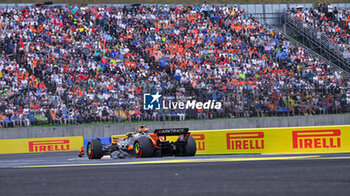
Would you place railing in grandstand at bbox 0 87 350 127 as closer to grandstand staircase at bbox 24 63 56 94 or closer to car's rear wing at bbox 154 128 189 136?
grandstand staircase at bbox 24 63 56 94

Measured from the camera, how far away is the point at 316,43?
112ft

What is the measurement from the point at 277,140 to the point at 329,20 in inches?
866

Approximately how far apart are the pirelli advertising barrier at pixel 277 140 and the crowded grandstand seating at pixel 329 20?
1883 centimetres

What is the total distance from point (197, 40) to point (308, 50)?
24.9 ft

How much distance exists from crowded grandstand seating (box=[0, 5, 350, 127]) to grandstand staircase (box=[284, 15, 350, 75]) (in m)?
2.05

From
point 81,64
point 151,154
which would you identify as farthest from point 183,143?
point 81,64

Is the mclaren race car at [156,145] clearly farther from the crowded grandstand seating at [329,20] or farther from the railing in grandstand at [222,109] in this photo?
the crowded grandstand seating at [329,20]

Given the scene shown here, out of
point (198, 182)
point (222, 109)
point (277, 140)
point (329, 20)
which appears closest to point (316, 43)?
point (329, 20)

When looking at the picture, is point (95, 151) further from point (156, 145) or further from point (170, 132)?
point (170, 132)

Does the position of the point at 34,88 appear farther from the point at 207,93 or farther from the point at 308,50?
the point at 308,50

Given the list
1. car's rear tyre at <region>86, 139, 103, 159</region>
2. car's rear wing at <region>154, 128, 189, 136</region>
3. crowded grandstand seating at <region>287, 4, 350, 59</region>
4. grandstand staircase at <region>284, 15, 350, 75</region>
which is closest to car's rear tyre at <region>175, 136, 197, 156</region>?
car's rear wing at <region>154, 128, 189, 136</region>

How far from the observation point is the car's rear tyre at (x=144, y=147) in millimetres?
13086

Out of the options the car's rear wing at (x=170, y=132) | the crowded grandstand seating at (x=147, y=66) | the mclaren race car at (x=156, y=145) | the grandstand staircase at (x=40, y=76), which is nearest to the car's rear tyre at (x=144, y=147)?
the mclaren race car at (x=156, y=145)

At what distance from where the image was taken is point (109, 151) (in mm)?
14750
